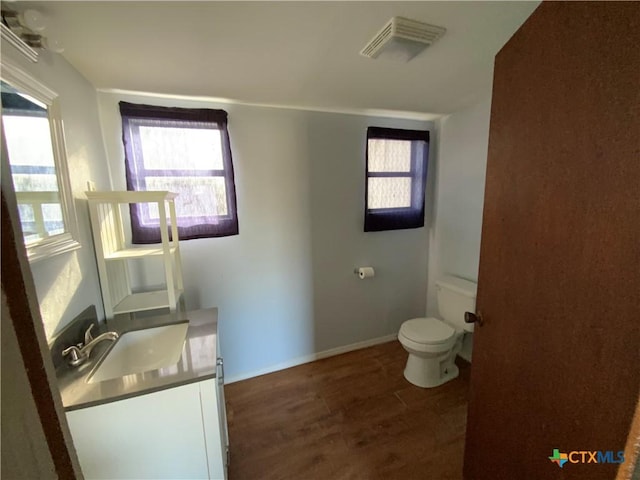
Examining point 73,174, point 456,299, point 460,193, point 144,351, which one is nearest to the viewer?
point 73,174

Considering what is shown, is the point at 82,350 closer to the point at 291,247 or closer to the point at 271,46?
the point at 291,247

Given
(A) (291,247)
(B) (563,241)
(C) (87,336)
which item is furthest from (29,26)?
(B) (563,241)

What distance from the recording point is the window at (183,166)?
5.38 ft

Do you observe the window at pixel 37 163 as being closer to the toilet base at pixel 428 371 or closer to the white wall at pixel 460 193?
the toilet base at pixel 428 371

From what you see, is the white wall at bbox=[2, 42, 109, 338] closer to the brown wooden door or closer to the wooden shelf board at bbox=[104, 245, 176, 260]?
the wooden shelf board at bbox=[104, 245, 176, 260]

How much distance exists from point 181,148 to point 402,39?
1.39 m

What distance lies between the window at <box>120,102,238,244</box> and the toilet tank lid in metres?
1.70

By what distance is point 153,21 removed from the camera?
1.00m

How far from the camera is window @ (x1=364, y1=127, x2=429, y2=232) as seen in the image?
7.45 feet

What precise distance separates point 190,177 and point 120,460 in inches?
56.8

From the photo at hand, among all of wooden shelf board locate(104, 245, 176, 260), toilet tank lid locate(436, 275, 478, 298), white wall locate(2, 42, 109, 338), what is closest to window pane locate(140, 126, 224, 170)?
white wall locate(2, 42, 109, 338)

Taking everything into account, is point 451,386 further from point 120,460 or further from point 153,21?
point 153,21

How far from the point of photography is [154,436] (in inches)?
39.2

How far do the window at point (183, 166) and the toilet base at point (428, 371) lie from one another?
1.69 meters
